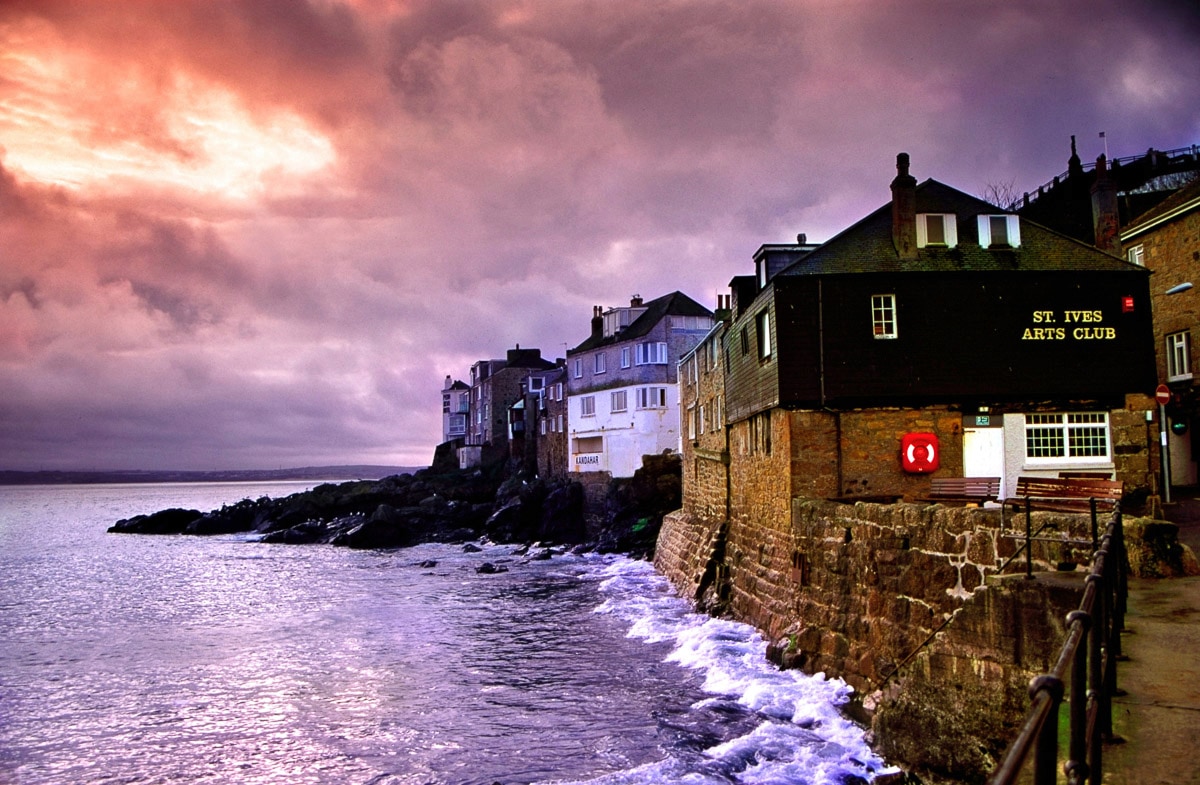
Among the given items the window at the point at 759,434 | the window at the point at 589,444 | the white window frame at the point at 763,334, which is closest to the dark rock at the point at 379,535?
the window at the point at 589,444

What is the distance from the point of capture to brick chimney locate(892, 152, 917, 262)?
2244cm

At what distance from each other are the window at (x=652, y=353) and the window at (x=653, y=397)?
1735 millimetres

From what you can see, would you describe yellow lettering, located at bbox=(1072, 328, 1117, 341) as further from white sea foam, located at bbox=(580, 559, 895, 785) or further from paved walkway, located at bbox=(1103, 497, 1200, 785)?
paved walkway, located at bbox=(1103, 497, 1200, 785)

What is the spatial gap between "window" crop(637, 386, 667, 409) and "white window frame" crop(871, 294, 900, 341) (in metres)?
34.1

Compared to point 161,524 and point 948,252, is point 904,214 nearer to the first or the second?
point 948,252

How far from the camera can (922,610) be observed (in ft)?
46.9

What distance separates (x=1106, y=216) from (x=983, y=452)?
11923 mm

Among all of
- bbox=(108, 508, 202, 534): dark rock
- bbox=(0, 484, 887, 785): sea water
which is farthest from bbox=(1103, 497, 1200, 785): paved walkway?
bbox=(108, 508, 202, 534): dark rock

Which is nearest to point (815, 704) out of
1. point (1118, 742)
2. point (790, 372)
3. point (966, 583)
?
point (966, 583)

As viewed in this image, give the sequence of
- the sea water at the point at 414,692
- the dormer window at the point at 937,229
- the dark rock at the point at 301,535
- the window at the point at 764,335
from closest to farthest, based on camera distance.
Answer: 1. the sea water at the point at 414,692
2. the dormer window at the point at 937,229
3. the window at the point at 764,335
4. the dark rock at the point at 301,535

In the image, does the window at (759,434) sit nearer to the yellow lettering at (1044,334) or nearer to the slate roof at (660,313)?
the yellow lettering at (1044,334)

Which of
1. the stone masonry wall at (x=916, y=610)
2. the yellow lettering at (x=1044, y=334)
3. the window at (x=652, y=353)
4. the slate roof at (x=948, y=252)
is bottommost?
the stone masonry wall at (x=916, y=610)

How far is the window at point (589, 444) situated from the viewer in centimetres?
5916

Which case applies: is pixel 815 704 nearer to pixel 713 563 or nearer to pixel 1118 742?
pixel 1118 742
